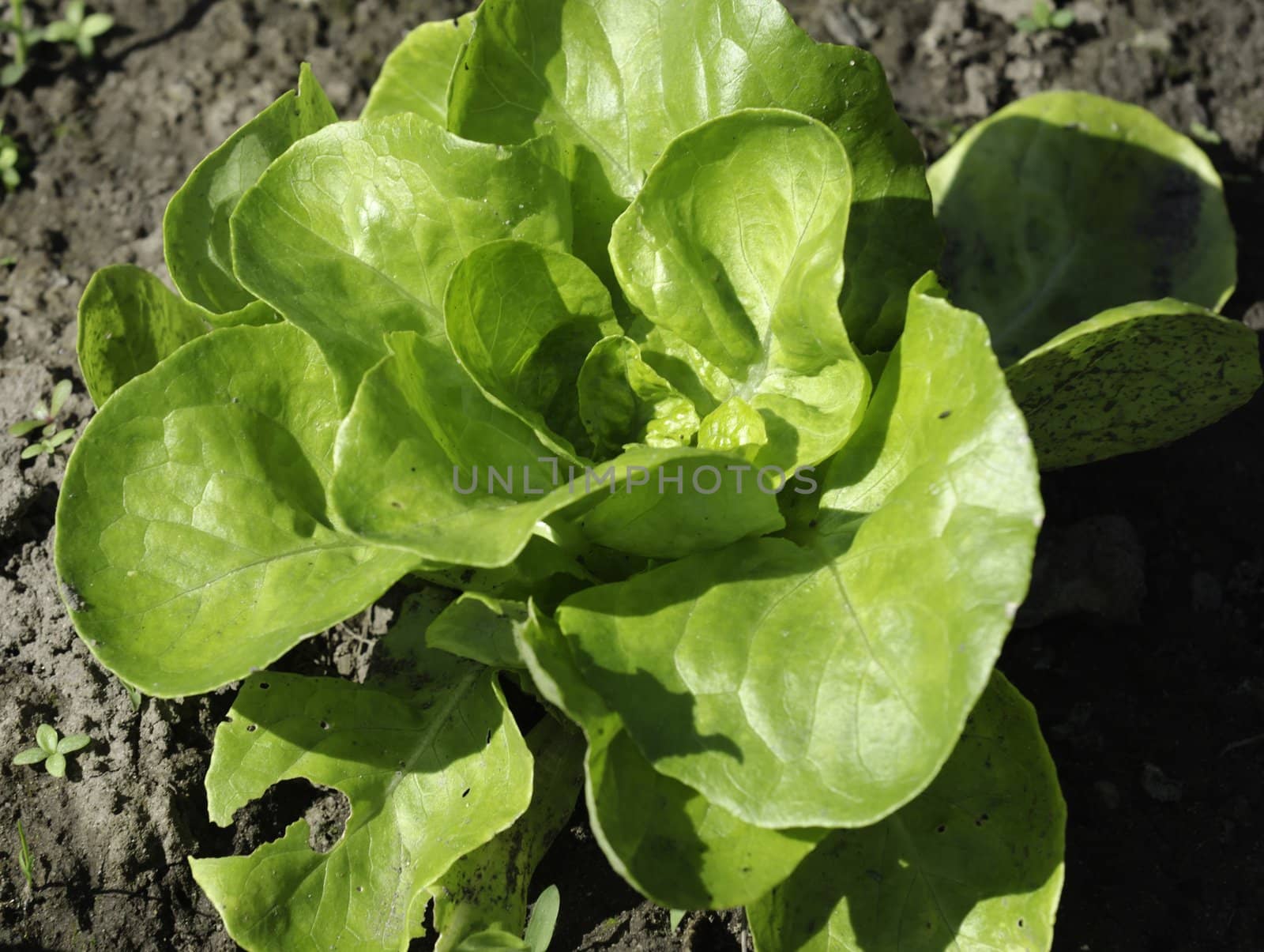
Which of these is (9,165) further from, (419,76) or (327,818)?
(327,818)

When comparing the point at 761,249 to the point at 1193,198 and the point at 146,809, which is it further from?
the point at 146,809

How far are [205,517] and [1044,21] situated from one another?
3366 mm

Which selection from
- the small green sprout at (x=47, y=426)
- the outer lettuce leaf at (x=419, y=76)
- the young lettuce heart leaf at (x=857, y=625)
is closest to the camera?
the young lettuce heart leaf at (x=857, y=625)

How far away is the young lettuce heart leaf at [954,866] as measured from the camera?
2260 mm

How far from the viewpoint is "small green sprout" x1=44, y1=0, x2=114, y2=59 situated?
403 centimetres

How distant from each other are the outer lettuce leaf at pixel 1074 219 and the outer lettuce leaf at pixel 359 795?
186 centimetres

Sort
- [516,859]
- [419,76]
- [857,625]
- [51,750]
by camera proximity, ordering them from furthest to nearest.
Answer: [419,76] → [51,750] → [516,859] → [857,625]

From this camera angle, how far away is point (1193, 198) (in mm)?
3279

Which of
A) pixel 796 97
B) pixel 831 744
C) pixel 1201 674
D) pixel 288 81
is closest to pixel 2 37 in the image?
pixel 288 81

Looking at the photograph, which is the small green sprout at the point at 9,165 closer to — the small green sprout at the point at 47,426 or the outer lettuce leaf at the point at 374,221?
the small green sprout at the point at 47,426

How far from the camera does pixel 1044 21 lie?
13.2 feet

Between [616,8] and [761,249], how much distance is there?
696mm

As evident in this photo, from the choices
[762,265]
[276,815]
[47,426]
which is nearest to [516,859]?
[276,815]

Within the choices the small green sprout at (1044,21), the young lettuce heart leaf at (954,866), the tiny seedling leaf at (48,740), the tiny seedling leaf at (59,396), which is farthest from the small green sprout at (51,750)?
the small green sprout at (1044,21)
